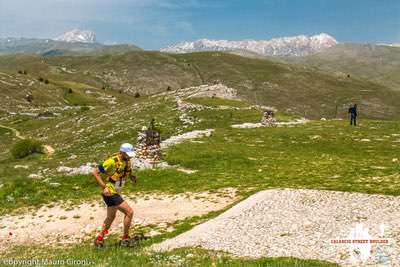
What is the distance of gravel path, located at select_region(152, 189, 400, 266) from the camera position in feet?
53.2

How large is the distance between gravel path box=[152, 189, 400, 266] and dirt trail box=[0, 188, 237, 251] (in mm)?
2968

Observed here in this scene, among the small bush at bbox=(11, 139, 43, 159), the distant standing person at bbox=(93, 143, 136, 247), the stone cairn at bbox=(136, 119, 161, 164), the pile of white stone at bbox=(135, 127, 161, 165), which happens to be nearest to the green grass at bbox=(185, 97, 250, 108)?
the small bush at bbox=(11, 139, 43, 159)

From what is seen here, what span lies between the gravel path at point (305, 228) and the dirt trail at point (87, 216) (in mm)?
2968

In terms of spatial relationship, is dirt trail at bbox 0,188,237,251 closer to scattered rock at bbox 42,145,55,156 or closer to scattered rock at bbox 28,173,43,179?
scattered rock at bbox 28,173,43,179

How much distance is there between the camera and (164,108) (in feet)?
239

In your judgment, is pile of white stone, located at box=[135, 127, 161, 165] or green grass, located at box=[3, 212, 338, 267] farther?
pile of white stone, located at box=[135, 127, 161, 165]

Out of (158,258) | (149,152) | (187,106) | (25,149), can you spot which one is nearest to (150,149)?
(149,152)

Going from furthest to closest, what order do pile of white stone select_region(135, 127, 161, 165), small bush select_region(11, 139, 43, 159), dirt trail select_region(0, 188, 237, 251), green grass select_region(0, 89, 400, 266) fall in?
small bush select_region(11, 139, 43, 159), pile of white stone select_region(135, 127, 161, 165), dirt trail select_region(0, 188, 237, 251), green grass select_region(0, 89, 400, 266)

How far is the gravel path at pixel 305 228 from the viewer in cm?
1622

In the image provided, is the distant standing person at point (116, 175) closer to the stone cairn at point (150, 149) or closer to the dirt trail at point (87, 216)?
the dirt trail at point (87, 216)

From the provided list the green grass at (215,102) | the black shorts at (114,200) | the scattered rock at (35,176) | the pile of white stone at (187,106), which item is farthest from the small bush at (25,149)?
the black shorts at (114,200)

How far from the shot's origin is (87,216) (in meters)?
26.0

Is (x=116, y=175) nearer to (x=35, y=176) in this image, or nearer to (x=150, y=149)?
(x=35, y=176)

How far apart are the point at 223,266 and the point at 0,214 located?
61.3ft
